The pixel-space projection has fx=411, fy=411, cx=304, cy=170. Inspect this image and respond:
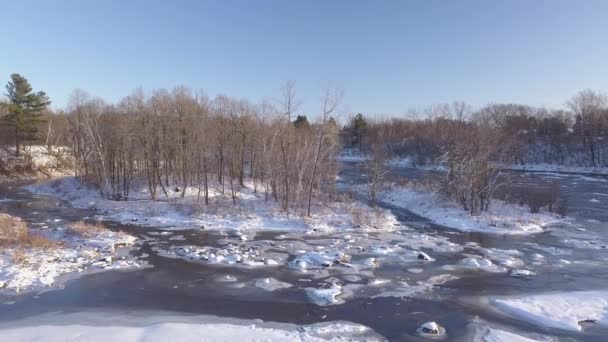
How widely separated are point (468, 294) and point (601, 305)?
4.21 m

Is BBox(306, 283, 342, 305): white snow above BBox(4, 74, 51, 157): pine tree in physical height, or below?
below

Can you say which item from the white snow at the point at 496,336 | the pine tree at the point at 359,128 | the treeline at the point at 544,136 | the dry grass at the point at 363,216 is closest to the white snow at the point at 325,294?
the white snow at the point at 496,336

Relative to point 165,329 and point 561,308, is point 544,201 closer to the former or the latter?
point 561,308

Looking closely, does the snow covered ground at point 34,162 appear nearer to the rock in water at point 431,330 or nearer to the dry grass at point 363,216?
the dry grass at point 363,216

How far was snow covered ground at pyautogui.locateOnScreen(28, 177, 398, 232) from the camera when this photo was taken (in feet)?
93.2

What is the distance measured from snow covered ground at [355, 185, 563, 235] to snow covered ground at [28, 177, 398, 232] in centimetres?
396

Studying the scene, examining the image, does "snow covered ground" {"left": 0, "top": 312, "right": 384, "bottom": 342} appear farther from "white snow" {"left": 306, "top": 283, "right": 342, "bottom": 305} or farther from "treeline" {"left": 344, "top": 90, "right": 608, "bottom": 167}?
"treeline" {"left": 344, "top": 90, "right": 608, "bottom": 167}

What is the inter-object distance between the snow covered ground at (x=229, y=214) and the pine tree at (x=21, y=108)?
26.7 m

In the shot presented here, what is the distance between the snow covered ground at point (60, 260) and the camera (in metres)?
15.9

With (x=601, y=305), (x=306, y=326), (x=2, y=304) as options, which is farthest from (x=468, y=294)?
(x=2, y=304)

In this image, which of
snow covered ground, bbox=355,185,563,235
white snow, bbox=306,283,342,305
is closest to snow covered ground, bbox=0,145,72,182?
snow covered ground, bbox=355,185,563,235

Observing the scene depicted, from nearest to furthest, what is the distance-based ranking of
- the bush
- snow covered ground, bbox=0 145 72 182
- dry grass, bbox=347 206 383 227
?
dry grass, bbox=347 206 383 227, the bush, snow covered ground, bbox=0 145 72 182

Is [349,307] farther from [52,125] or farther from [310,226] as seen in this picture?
[52,125]

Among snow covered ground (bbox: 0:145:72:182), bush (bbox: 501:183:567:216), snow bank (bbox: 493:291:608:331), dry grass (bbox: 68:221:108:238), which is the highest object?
snow covered ground (bbox: 0:145:72:182)
